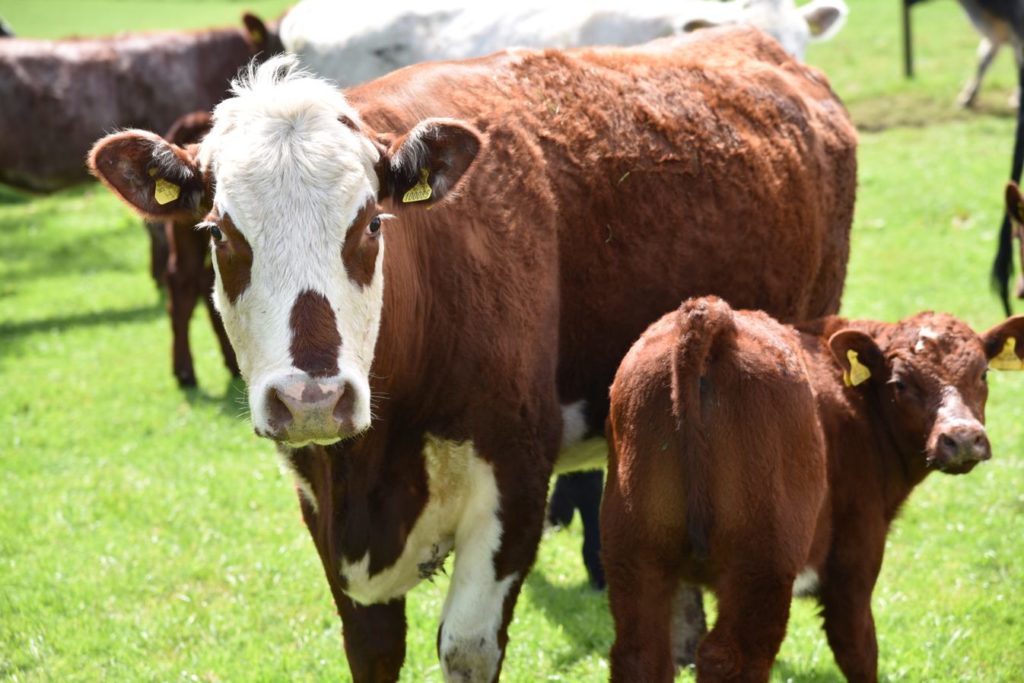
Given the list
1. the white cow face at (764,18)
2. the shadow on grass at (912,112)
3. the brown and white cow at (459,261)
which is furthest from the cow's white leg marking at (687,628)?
the shadow on grass at (912,112)

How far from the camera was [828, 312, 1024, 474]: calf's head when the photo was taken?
4547 mm

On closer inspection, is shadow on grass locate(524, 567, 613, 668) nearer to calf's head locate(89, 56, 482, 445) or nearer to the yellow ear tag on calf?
the yellow ear tag on calf

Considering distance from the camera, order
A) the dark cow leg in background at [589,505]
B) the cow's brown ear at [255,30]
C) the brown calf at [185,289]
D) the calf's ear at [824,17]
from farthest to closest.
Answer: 1. the cow's brown ear at [255,30]
2. the brown calf at [185,289]
3. the calf's ear at [824,17]
4. the dark cow leg in background at [589,505]

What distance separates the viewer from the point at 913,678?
209 inches

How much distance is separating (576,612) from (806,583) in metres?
1.84

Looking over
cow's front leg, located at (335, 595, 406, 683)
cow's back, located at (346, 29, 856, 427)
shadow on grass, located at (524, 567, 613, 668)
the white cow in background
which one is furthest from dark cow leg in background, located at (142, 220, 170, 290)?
cow's front leg, located at (335, 595, 406, 683)

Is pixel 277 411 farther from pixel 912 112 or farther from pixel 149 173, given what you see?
pixel 912 112

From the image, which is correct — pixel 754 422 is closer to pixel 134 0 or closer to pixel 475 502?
pixel 475 502

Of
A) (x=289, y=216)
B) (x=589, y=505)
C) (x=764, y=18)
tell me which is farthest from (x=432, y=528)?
(x=764, y=18)

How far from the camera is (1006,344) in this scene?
4.81 m

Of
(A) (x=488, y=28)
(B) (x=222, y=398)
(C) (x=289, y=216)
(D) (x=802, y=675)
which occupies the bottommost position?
(B) (x=222, y=398)

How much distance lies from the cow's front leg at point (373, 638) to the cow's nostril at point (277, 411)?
51.7 inches

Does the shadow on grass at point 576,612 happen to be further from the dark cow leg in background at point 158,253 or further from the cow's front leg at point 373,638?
the dark cow leg in background at point 158,253

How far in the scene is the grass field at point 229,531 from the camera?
18.6ft
